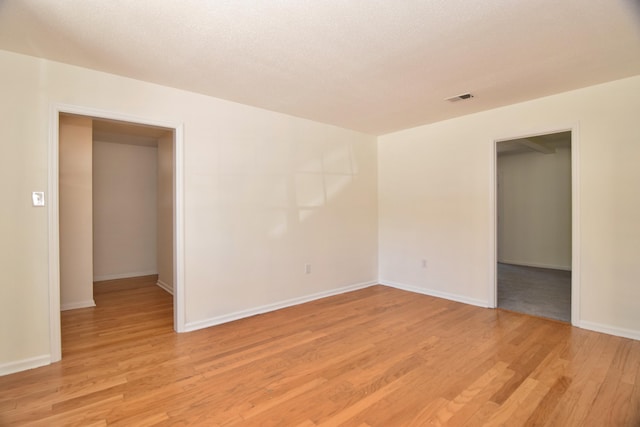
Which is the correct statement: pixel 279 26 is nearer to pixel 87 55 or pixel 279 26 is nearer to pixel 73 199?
pixel 87 55

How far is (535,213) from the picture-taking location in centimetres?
681

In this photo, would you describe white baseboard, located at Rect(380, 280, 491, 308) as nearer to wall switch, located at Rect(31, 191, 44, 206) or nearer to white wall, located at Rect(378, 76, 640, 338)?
white wall, located at Rect(378, 76, 640, 338)

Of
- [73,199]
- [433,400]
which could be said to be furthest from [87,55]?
[433,400]

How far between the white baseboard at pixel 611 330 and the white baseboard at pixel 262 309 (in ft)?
9.04

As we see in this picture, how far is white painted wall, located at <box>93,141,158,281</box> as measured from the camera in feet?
18.9

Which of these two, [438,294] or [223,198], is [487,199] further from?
[223,198]

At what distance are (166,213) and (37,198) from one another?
98.3 inches

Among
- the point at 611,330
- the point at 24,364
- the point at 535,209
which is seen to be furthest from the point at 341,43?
the point at 535,209

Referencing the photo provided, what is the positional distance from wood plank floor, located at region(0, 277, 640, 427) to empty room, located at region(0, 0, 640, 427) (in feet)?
0.07

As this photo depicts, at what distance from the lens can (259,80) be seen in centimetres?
297

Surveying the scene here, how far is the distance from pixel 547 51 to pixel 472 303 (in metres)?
3.01

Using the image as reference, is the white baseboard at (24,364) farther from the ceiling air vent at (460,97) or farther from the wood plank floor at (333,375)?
the ceiling air vent at (460,97)

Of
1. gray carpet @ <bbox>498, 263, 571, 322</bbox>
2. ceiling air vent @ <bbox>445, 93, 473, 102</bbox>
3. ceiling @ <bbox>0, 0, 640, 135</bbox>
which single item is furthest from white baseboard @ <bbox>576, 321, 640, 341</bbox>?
ceiling air vent @ <bbox>445, 93, 473, 102</bbox>

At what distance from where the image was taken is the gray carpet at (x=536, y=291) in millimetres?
3842
